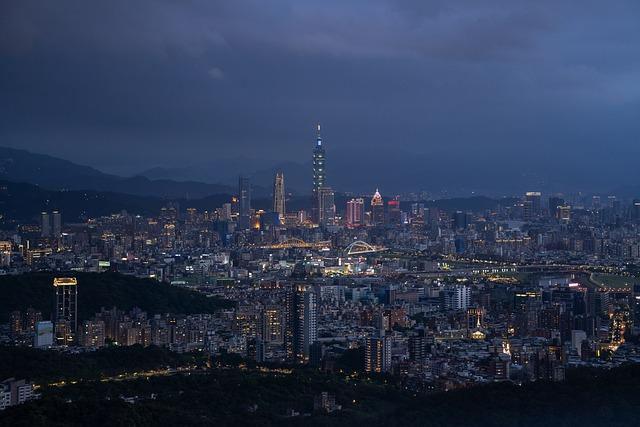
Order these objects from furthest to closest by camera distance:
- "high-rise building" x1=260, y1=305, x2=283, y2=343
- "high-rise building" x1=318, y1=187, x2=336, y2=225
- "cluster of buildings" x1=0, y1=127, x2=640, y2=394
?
1. "high-rise building" x1=318, y1=187, x2=336, y2=225
2. "high-rise building" x1=260, y1=305, x2=283, y2=343
3. "cluster of buildings" x1=0, y1=127, x2=640, y2=394

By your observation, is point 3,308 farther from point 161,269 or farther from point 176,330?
point 161,269

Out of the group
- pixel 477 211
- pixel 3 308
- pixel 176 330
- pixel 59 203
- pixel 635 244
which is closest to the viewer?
pixel 176 330

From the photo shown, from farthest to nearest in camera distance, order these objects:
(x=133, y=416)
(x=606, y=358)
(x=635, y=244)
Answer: (x=635, y=244) < (x=606, y=358) < (x=133, y=416)

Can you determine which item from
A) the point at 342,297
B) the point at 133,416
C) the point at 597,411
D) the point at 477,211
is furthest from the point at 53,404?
the point at 477,211

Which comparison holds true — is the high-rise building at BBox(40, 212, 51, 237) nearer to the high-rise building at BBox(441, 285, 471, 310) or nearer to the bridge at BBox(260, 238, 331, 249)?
the bridge at BBox(260, 238, 331, 249)

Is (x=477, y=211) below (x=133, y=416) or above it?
above

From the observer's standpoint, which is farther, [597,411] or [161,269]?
[161,269]

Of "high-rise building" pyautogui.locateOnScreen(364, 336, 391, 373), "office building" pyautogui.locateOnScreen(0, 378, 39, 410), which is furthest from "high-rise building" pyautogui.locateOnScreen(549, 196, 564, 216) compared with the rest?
"office building" pyautogui.locateOnScreen(0, 378, 39, 410)
